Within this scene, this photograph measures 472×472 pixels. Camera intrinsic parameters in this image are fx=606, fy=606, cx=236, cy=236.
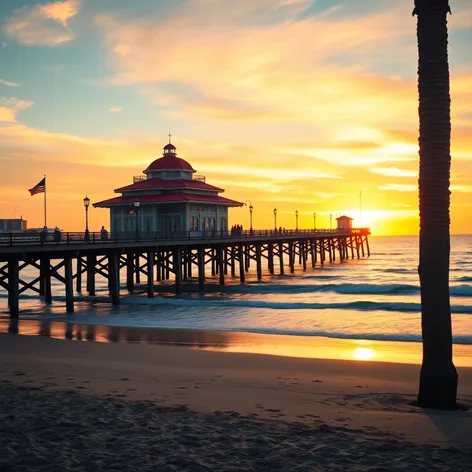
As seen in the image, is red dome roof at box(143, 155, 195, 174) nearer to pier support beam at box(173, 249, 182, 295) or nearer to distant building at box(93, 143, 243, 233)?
distant building at box(93, 143, 243, 233)

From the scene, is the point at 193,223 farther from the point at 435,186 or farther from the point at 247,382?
the point at 435,186

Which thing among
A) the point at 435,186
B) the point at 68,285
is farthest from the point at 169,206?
the point at 435,186

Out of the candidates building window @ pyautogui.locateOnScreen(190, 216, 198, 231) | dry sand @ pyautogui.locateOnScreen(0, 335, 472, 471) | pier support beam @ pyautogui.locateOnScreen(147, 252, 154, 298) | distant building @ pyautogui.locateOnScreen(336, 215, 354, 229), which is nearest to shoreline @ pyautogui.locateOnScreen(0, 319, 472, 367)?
dry sand @ pyautogui.locateOnScreen(0, 335, 472, 471)

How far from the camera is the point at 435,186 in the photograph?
29.5 feet

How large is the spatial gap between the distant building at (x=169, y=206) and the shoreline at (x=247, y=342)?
2282cm

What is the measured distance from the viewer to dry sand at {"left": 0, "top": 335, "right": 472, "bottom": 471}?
6.58 m

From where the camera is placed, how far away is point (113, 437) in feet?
24.1

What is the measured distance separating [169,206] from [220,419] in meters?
39.2

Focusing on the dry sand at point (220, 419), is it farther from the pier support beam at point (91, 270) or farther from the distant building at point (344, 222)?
the distant building at point (344, 222)

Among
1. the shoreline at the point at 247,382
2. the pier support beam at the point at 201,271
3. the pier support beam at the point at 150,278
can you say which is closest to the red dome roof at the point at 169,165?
the pier support beam at the point at 201,271

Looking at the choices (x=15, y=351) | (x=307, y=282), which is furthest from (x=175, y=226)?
(x=15, y=351)

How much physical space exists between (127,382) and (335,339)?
1070 cm

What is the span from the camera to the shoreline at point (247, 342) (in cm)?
1659

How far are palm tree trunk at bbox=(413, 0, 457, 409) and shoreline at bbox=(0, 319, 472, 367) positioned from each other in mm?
6146
